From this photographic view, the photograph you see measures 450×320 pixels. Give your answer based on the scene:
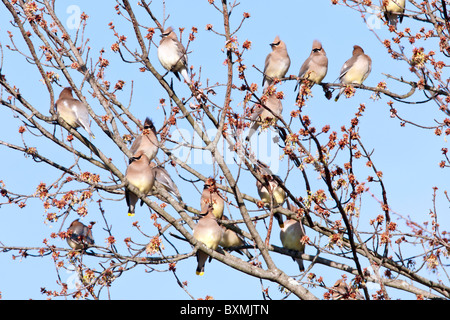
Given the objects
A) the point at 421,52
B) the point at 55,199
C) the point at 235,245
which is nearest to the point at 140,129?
the point at 235,245

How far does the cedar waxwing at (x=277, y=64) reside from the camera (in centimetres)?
790

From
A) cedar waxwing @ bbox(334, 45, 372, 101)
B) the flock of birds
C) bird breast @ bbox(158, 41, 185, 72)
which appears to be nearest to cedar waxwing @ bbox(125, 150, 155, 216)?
the flock of birds

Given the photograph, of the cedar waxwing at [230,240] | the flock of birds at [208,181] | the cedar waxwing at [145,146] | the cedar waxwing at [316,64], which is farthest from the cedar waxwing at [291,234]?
the cedar waxwing at [316,64]

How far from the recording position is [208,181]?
4.98 metres

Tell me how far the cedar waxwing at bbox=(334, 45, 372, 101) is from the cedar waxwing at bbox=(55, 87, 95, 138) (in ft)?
9.69

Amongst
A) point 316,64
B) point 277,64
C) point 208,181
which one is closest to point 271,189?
point 208,181

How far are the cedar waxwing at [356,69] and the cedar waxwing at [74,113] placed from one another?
295 centimetres

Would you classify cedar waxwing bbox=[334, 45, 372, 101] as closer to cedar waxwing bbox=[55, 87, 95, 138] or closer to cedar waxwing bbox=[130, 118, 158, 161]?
cedar waxwing bbox=[130, 118, 158, 161]

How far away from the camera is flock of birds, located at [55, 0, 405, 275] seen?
5695mm

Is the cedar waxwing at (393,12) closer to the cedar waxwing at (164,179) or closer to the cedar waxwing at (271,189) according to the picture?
the cedar waxwing at (271,189)

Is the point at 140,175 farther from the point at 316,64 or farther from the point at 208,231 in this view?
the point at 316,64
